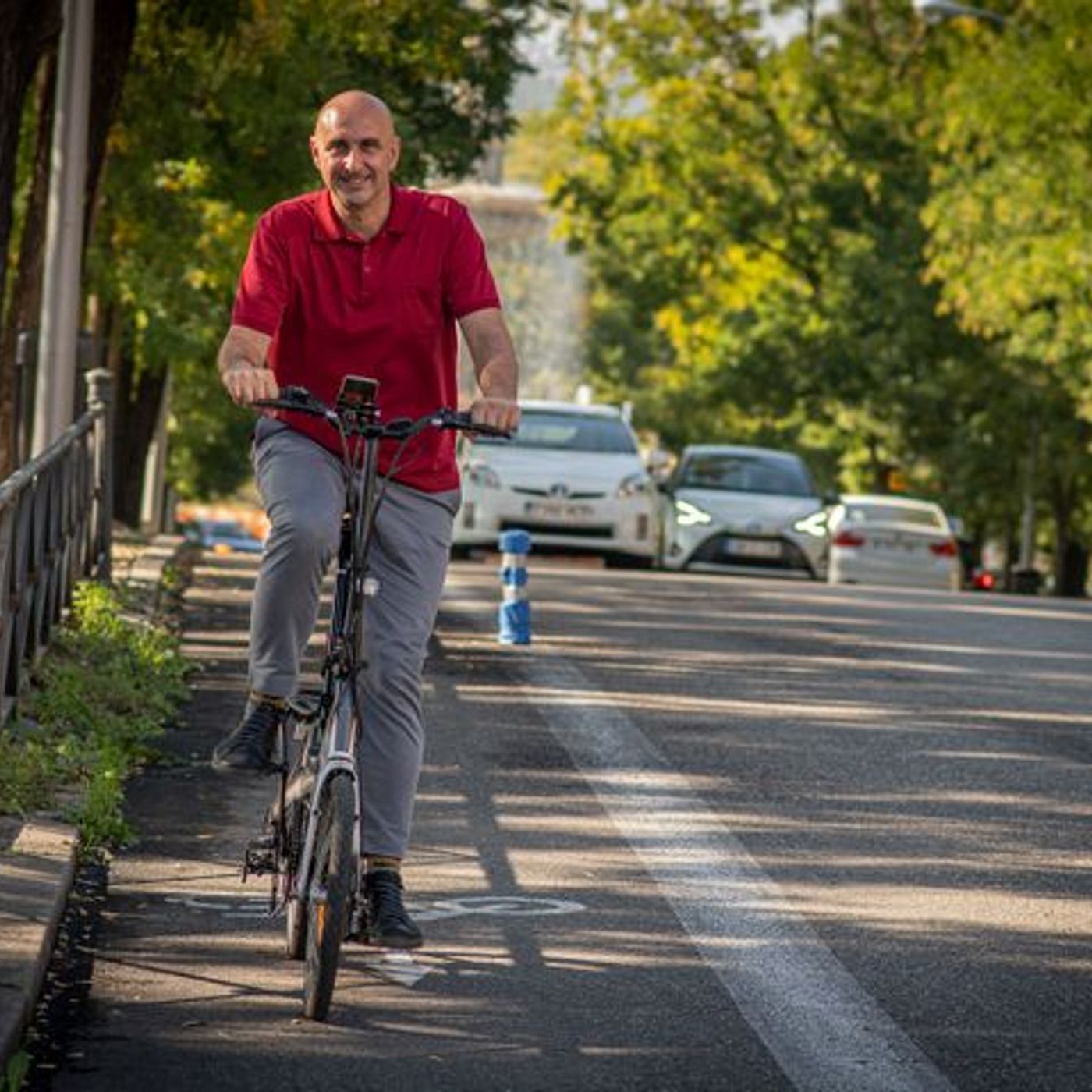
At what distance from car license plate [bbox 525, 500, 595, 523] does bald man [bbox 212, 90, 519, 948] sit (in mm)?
20978

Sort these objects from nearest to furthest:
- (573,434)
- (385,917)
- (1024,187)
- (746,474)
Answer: (385,917) → (573,434) → (746,474) → (1024,187)

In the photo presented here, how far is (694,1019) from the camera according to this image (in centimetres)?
707

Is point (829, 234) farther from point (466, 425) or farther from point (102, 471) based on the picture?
point (466, 425)

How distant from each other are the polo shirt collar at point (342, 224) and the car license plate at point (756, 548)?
25.9 m

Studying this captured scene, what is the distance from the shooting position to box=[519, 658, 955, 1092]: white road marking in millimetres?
6602

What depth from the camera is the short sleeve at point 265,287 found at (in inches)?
295

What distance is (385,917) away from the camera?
7465 mm

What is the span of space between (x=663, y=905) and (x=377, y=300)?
1.97m

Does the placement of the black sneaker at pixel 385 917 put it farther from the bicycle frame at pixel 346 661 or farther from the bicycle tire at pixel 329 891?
the bicycle tire at pixel 329 891

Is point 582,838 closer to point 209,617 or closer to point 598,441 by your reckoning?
point 209,617

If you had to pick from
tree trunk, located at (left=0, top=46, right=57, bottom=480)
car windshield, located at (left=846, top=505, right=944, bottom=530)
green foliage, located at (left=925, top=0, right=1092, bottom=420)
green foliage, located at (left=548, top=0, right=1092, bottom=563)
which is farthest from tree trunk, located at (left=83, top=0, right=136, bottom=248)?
green foliage, located at (left=548, top=0, right=1092, bottom=563)

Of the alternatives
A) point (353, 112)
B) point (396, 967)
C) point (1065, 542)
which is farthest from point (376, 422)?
point (1065, 542)

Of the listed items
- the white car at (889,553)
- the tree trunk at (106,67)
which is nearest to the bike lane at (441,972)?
the tree trunk at (106,67)

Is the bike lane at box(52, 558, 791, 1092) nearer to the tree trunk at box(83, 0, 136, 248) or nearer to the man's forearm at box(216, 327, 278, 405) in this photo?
the man's forearm at box(216, 327, 278, 405)
